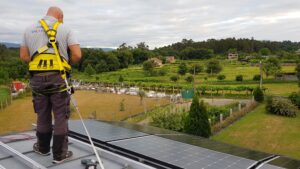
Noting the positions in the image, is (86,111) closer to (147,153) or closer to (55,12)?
(147,153)

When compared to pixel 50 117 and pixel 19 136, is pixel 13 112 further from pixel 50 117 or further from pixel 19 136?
pixel 50 117

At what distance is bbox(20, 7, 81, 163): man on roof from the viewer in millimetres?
3373

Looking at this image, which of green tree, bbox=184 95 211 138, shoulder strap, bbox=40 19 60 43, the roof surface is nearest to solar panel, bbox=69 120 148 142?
the roof surface

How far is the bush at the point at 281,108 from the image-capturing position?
1941 cm

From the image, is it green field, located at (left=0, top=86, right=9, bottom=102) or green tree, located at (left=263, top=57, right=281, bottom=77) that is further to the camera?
green tree, located at (left=263, top=57, right=281, bottom=77)

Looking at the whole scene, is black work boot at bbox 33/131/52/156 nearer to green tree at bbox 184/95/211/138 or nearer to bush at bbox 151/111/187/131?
green tree at bbox 184/95/211/138

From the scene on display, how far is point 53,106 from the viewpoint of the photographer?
11.5 ft

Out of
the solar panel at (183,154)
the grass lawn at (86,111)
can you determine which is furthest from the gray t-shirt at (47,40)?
the grass lawn at (86,111)

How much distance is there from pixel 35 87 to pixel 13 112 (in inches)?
882

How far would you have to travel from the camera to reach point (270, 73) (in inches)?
1481

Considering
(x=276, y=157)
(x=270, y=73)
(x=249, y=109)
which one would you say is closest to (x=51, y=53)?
(x=276, y=157)

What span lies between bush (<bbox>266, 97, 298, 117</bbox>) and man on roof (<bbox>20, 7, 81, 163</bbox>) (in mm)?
18815

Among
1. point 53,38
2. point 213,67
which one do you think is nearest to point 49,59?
point 53,38

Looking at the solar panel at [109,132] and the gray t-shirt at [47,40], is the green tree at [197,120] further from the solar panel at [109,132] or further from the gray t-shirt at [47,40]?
the gray t-shirt at [47,40]
